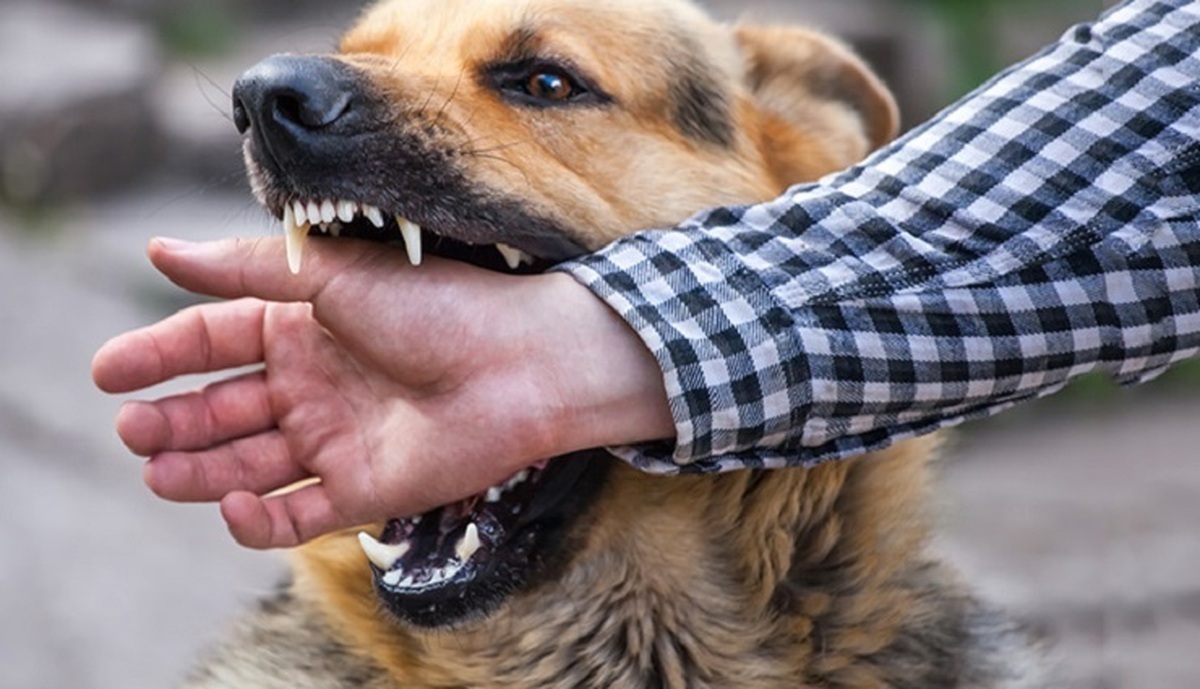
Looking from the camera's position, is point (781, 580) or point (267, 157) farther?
point (781, 580)

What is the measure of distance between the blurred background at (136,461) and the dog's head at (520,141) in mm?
435

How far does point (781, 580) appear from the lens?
9.45ft

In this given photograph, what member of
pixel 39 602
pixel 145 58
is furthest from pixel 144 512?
pixel 145 58

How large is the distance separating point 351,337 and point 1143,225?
1310mm

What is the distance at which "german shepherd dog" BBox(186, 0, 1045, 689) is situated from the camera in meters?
2.72

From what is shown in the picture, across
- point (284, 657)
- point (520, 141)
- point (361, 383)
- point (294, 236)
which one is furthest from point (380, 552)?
point (520, 141)

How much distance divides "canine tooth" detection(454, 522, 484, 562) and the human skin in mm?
99

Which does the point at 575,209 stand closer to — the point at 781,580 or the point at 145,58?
the point at 781,580

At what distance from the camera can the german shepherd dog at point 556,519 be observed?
272 centimetres

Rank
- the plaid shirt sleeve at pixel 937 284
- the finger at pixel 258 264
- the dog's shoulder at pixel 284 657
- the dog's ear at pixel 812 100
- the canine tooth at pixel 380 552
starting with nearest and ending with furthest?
the plaid shirt sleeve at pixel 937 284 < the finger at pixel 258 264 < the canine tooth at pixel 380 552 < the dog's shoulder at pixel 284 657 < the dog's ear at pixel 812 100

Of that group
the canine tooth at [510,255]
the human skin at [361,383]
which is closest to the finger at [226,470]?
the human skin at [361,383]

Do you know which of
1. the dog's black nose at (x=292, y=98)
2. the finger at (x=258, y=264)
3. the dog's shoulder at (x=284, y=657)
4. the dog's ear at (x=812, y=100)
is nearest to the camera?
the dog's black nose at (x=292, y=98)

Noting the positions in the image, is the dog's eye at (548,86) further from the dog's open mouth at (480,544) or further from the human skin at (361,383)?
the dog's open mouth at (480,544)

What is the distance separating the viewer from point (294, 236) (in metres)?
2.68
